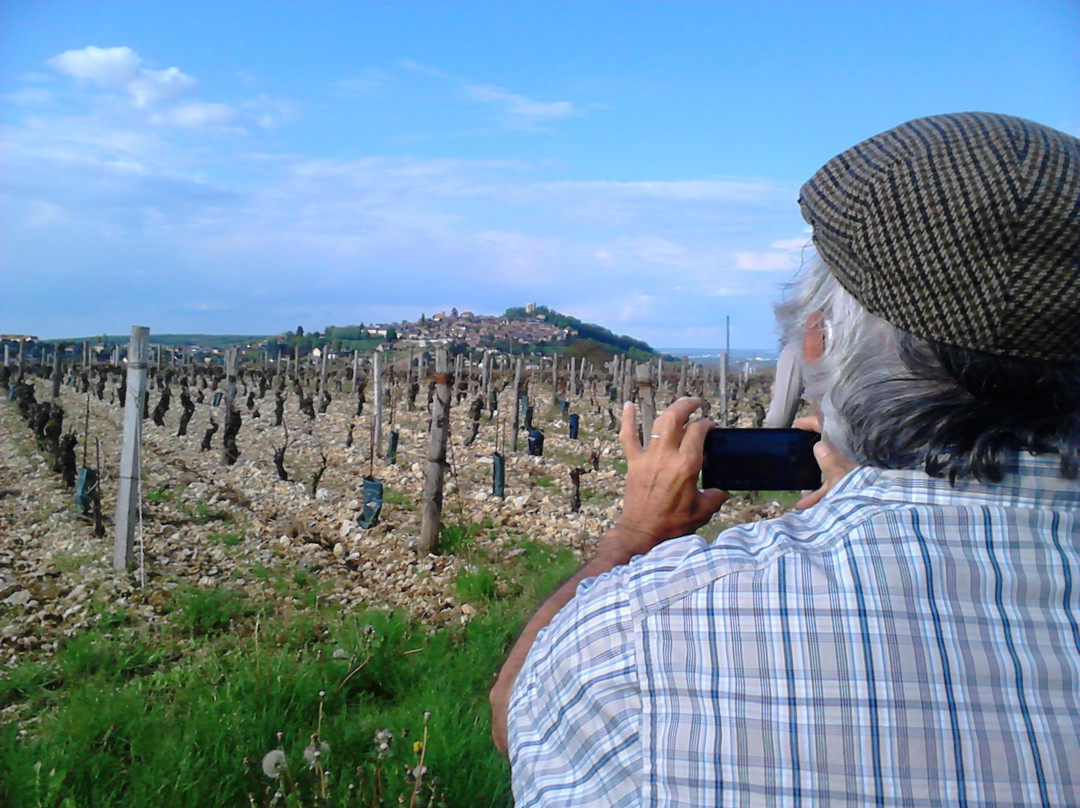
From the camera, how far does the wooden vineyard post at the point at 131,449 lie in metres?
6.20

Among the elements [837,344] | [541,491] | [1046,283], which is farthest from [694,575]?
[541,491]

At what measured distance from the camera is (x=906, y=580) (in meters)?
0.78

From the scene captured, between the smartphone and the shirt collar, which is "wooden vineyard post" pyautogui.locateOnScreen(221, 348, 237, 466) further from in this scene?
the shirt collar

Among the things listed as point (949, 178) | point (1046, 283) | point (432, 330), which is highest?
point (432, 330)

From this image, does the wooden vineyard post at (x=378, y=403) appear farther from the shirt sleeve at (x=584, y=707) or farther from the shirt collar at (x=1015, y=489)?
the shirt collar at (x=1015, y=489)

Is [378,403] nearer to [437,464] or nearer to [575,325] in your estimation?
[437,464]

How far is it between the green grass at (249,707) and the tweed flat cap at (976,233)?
6.20ft

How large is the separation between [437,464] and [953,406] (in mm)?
6960

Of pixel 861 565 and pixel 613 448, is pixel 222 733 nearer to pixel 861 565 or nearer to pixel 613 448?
pixel 861 565

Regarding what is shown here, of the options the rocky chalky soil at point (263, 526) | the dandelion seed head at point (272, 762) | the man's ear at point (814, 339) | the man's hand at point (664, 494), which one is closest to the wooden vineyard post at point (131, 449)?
the rocky chalky soil at point (263, 526)

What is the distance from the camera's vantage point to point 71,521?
7957 millimetres

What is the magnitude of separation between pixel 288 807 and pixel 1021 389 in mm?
2622

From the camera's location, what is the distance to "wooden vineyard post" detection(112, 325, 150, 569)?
6195 millimetres

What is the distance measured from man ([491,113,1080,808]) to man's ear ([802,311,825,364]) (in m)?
0.11
